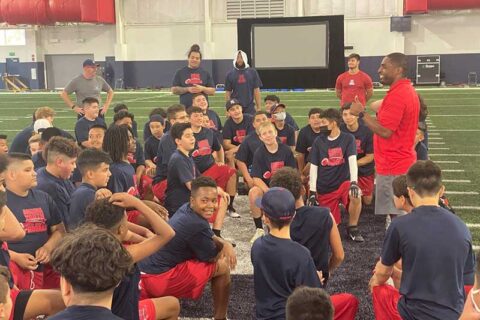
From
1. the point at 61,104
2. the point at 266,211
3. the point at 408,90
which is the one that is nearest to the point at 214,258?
the point at 266,211

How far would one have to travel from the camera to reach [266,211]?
330 cm

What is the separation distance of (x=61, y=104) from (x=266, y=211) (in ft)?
68.7

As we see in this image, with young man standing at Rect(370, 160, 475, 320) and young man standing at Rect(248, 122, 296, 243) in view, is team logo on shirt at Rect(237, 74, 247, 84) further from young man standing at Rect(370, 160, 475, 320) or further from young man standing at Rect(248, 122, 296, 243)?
young man standing at Rect(370, 160, 475, 320)

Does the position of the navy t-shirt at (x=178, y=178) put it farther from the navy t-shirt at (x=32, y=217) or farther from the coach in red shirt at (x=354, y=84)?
the coach in red shirt at (x=354, y=84)

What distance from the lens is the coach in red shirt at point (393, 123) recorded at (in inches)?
208

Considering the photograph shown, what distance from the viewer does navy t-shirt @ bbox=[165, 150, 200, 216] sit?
5.98 meters

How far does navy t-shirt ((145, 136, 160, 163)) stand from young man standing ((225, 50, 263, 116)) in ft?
9.77

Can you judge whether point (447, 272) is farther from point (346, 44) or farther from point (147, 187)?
point (346, 44)

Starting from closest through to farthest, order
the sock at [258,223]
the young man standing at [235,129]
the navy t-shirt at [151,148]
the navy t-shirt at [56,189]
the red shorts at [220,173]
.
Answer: the navy t-shirt at [56,189] → the sock at [258,223] → the red shorts at [220,173] → the navy t-shirt at [151,148] → the young man standing at [235,129]

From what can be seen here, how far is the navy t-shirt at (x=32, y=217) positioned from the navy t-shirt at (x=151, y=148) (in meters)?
3.57

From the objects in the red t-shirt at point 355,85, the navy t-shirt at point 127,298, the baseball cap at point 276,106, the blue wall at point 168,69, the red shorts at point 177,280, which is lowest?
the red shorts at point 177,280

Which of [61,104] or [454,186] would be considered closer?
[454,186]

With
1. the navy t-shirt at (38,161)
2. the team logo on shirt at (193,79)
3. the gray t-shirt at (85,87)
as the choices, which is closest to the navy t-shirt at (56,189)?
the navy t-shirt at (38,161)

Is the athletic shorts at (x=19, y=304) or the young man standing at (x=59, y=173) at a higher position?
the young man standing at (x=59, y=173)
